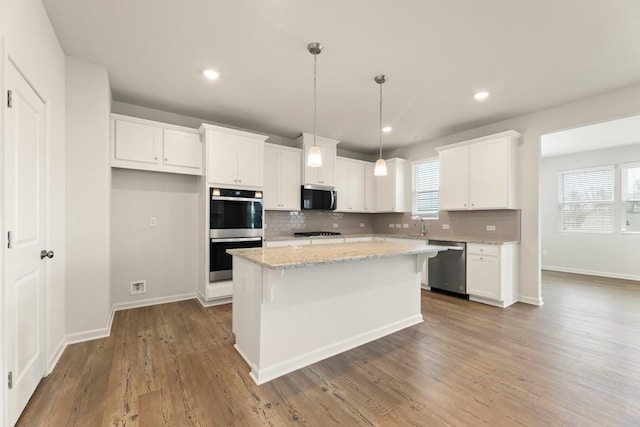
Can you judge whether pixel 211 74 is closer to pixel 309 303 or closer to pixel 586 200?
pixel 309 303

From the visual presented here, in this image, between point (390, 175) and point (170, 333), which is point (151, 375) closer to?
point (170, 333)

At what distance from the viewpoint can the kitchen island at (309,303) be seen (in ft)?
6.95

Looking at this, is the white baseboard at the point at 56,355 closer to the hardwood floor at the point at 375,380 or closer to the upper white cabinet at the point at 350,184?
the hardwood floor at the point at 375,380

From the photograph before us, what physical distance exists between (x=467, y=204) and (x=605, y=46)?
2.36 meters

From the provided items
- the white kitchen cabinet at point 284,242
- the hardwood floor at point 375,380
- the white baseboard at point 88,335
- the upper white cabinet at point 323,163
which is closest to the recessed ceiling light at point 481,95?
the upper white cabinet at point 323,163

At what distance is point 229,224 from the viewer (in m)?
3.89

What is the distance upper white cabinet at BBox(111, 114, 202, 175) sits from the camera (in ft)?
11.0

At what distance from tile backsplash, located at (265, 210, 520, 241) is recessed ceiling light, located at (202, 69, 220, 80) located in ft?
7.71

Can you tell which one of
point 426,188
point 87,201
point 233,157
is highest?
point 233,157

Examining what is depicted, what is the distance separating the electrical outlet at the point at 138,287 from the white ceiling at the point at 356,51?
7.60 feet

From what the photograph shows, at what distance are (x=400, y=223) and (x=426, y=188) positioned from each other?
2.94 feet

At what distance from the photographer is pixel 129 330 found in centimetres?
298

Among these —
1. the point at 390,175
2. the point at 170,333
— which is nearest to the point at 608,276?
the point at 390,175

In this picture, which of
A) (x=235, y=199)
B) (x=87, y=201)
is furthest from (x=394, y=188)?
(x=87, y=201)
